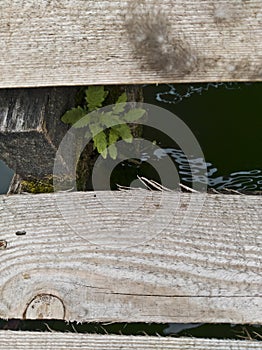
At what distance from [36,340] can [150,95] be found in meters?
2.81

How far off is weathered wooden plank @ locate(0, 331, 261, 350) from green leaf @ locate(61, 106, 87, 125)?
1.28m

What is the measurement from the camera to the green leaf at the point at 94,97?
280cm

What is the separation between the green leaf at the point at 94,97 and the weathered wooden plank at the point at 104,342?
1426 millimetres

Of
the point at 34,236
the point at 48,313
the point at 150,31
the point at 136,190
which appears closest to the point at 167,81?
the point at 150,31

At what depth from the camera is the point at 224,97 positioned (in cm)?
429

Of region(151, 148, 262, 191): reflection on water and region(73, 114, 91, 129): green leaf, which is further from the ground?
region(151, 148, 262, 191): reflection on water

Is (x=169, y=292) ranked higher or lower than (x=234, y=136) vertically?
lower

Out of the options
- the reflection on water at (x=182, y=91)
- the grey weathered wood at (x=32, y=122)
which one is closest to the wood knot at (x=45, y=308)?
the grey weathered wood at (x=32, y=122)

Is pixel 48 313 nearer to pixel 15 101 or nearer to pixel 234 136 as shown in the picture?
pixel 15 101

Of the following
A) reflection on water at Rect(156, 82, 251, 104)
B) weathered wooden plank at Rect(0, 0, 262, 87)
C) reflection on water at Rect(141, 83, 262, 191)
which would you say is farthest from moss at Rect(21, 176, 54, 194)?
reflection on water at Rect(156, 82, 251, 104)

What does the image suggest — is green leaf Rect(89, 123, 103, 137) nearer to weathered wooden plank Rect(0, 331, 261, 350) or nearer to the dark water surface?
the dark water surface

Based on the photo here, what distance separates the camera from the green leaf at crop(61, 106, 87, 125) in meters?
2.74

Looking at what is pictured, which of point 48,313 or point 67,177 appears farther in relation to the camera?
point 67,177

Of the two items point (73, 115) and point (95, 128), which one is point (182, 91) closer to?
point (95, 128)
